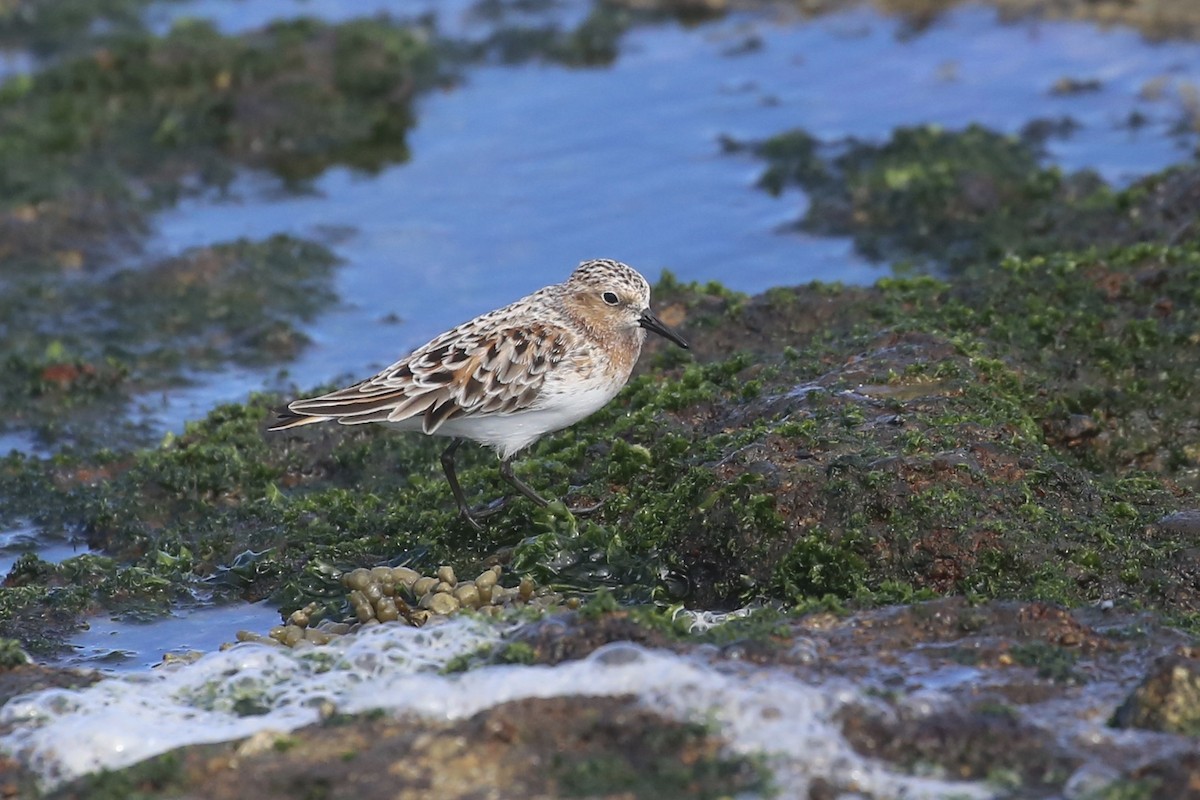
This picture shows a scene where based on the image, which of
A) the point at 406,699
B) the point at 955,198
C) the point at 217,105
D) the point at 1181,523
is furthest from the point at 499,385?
the point at 217,105

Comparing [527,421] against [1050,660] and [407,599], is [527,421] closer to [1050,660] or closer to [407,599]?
[407,599]

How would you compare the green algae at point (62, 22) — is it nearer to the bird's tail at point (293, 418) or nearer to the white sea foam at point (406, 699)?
the bird's tail at point (293, 418)

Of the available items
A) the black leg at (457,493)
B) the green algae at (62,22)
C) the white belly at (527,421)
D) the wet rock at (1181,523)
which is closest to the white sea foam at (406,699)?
the black leg at (457,493)

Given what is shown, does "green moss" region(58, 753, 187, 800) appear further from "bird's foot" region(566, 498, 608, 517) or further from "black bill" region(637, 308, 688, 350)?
"black bill" region(637, 308, 688, 350)

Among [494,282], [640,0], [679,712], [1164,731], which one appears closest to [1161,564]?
[1164,731]

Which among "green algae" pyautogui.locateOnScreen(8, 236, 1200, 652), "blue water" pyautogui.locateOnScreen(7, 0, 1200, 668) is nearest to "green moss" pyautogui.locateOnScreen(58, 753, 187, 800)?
"green algae" pyautogui.locateOnScreen(8, 236, 1200, 652)

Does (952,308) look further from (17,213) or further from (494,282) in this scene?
(17,213)
